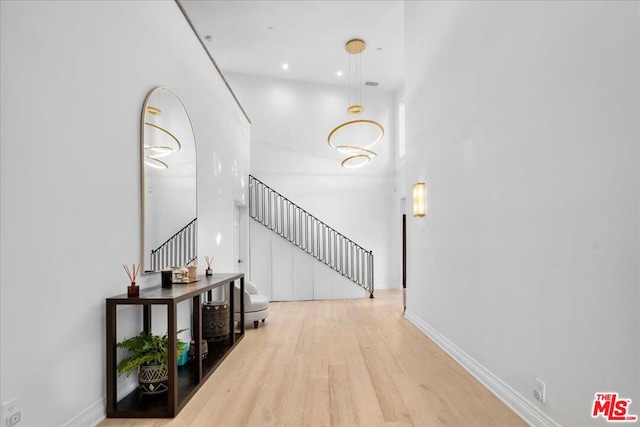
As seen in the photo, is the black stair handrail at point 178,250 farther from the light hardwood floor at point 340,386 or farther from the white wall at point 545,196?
the white wall at point 545,196

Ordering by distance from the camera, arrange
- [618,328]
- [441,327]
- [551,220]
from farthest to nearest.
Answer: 1. [441,327]
2. [551,220]
3. [618,328]

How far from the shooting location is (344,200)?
32.3 feet

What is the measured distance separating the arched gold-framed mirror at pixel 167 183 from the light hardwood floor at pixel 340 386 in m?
1.30

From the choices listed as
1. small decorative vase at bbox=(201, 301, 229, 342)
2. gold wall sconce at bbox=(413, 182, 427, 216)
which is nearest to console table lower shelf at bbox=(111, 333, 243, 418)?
small decorative vase at bbox=(201, 301, 229, 342)

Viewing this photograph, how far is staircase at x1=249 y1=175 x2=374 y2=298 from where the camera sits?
8812 mm

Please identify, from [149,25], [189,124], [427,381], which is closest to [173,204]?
[189,124]

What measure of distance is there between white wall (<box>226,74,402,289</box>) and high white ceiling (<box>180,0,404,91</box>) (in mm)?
494

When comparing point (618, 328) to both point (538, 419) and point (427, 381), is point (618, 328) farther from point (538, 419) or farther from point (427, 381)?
point (427, 381)

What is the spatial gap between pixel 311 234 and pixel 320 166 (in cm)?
188

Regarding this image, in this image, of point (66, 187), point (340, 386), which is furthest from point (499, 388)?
point (66, 187)

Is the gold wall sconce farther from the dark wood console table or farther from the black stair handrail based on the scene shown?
the dark wood console table

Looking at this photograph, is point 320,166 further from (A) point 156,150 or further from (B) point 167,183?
(A) point 156,150

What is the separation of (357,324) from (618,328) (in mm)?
4126

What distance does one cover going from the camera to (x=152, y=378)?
300 centimetres
